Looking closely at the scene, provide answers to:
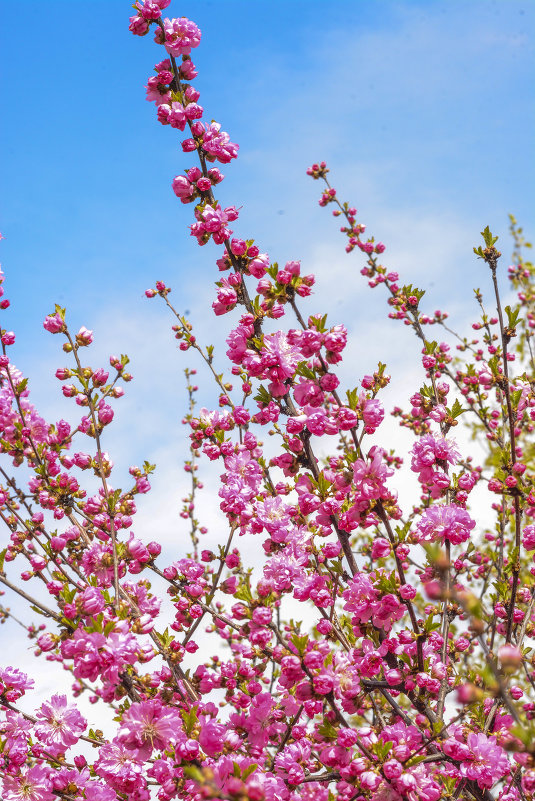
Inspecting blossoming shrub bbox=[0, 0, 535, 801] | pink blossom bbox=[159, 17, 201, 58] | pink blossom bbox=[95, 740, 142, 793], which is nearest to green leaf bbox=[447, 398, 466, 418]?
blossoming shrub bbox=[0, 0, 535, 801]

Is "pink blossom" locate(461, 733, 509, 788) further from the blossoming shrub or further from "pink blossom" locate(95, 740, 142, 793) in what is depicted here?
"pink blossom" locate(95, 740, 142, 793)

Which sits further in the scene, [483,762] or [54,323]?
[54,323]

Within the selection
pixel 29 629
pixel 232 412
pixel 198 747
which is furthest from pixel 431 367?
pixel 29 629

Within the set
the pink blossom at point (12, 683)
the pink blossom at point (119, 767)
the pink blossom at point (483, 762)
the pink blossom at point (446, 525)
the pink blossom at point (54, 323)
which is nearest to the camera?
the pink blossom at point (483, 762)

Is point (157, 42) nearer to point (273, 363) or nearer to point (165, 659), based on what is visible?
point (273, 363)

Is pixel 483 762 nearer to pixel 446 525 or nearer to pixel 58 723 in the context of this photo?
pixel 446 525

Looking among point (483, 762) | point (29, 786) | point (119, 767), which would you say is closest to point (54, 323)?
point (119, 767)

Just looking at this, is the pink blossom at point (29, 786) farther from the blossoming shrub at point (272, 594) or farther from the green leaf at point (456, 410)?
the green leaf at point (456, 410)

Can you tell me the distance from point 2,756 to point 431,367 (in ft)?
12.5

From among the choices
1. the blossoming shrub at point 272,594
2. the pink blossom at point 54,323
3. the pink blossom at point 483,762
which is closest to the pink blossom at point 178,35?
the blossoming shrub at point 272,594

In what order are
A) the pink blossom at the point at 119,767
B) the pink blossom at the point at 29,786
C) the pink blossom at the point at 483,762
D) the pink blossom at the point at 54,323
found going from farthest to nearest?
the pink blossom at the point at 54,323, the pink blossom at the point at 29,786, the pink blossom at the point at 119,767, the pink blossom at the point at 483,762

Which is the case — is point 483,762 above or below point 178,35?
below

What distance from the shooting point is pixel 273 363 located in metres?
3.12

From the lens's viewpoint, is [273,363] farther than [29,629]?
No
